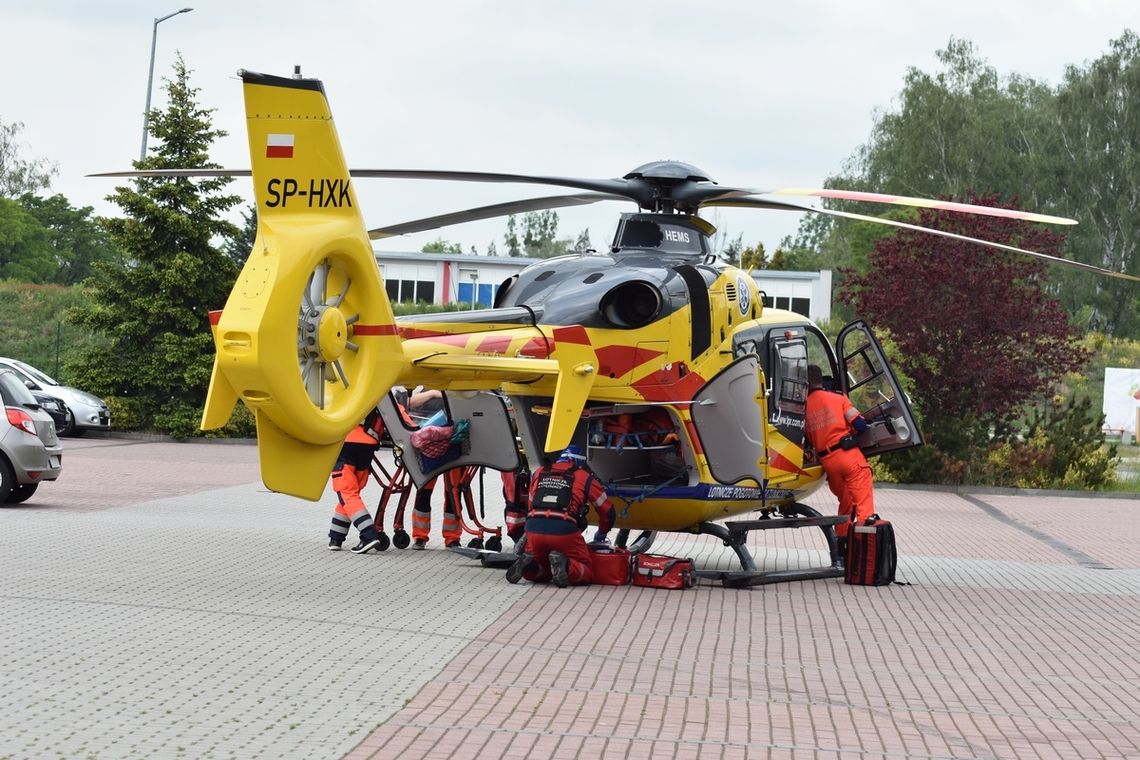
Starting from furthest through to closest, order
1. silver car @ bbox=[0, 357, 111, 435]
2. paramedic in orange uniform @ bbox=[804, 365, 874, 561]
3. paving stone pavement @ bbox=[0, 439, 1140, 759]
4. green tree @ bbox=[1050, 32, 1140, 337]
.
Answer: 1. green tree @ bbox=[1050, 32, 1140, 337]
2. silver car @ bbox=[0, 357, 111, 435]
3. paramedic in orange uniform @ bbox=[804, 365, 874, 561]
4. paving stone pavement @ bbox=[0, 439, 1140, 759]

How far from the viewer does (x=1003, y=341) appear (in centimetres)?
2945

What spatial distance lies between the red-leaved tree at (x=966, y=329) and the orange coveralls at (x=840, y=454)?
15.3m

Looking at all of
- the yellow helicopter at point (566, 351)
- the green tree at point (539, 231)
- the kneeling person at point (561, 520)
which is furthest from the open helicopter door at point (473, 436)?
the green tree at point (539, 231)

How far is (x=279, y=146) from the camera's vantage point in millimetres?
10031

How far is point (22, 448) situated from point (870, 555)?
10.0 meters

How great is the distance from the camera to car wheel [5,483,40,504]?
1791cm

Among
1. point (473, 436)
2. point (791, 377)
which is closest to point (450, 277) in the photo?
point (473, 436)

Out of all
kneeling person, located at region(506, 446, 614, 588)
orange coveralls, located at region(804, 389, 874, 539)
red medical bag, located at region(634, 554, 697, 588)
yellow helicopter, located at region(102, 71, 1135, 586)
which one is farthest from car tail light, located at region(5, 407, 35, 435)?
orange coveralls, located at region(804, 389, 874, 539)

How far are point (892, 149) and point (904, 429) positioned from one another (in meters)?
57.2

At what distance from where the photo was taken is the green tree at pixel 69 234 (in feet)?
264

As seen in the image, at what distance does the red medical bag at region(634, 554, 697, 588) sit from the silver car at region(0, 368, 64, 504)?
8.31m

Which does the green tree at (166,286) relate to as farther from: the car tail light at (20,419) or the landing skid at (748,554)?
the landing skid at (748,554)

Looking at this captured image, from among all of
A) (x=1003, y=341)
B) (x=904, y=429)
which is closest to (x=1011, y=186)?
(x=1003, y=341)

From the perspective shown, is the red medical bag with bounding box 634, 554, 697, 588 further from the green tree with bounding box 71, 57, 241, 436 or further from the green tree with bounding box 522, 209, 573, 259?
the green tree with bounding box 522, 209, 573, 259
